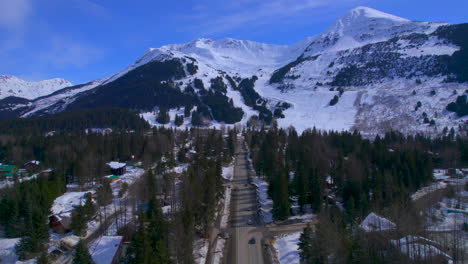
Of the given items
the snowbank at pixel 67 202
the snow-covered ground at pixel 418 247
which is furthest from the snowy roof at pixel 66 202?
the snow-covered ground at pixel 418 247

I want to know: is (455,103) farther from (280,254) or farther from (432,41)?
(280,254)

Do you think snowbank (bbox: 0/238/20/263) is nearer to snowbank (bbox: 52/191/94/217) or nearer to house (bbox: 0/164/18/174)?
snowbank (bbox: 52/191/94/217)

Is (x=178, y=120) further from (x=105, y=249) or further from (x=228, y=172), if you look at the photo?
(x=105, y=249)

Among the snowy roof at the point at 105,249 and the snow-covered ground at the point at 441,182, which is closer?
the snowy roof at the point at 105,249

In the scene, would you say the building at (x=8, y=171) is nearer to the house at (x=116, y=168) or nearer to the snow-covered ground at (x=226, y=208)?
the house at (x=116, y=168)

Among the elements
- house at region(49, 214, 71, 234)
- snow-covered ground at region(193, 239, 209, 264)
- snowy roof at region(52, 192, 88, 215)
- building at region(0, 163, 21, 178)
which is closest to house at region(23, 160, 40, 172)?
building at region(0, 163, 21, 178)

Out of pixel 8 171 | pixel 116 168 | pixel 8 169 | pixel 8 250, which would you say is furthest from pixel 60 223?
pixel 8 169

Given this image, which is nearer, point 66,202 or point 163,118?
point 66,202
